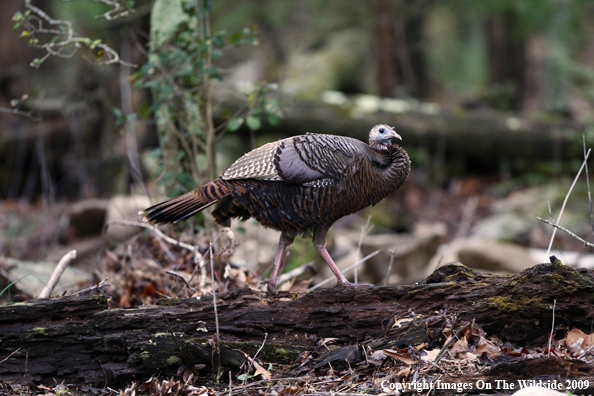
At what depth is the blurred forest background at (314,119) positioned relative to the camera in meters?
5.48

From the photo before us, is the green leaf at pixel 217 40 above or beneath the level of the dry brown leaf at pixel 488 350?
above

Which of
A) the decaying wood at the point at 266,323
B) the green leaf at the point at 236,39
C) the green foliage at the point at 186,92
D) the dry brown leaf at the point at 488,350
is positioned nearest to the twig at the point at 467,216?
the green foliage at the point at 186,92

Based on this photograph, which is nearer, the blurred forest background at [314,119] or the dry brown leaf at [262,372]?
the dry brown leaf at [262,372]

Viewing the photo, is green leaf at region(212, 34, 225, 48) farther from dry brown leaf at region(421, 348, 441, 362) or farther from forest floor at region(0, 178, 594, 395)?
dry brown leaf at region(421, 348, 441, 362)

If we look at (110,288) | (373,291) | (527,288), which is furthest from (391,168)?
(110,288)

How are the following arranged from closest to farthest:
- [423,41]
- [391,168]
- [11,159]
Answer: [391,168] → [11,159] → [423,41]

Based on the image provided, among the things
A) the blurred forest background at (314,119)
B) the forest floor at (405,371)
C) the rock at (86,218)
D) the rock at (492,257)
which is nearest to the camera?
the forest floor at (405,371)

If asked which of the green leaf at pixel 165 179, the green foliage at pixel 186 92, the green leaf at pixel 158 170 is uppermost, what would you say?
the green foliage at pixel 186 92

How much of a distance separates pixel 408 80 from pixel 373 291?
10935 mm

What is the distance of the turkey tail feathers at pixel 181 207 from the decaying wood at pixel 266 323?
57 centimetres

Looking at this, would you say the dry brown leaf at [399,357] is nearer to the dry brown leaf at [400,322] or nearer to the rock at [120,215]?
the dry brown leaf at [400,322]

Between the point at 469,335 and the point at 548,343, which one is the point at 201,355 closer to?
the point at 469,335

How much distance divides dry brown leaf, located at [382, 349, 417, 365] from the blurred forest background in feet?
7.57

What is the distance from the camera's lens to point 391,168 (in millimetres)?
3754
